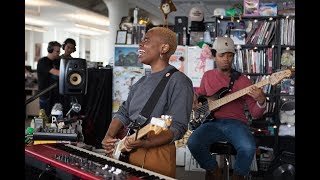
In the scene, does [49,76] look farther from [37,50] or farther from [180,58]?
[37,50]

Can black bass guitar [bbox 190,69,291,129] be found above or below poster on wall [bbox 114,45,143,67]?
below

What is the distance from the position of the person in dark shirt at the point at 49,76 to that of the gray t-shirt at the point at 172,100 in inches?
133

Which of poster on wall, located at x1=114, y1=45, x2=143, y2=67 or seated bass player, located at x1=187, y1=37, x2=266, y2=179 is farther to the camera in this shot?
poster on wall, located at x1=114, y1=45, x2=143, y2=67

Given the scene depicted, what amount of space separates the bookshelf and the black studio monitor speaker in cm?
229

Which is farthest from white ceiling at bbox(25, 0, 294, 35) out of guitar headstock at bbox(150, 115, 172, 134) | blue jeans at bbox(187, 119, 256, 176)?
guitar headstock at bbox(150, 115, 172, 134)

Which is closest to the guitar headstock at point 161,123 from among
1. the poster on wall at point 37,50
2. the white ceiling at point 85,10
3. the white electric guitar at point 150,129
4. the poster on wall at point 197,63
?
Answer: the white electric guitar at point 150,129

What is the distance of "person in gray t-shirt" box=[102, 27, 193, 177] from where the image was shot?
A: 7.89ft

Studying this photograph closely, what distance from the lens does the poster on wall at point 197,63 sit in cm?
574

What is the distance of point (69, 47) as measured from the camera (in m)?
6.07

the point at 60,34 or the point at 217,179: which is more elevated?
Answer: the point at 60,34

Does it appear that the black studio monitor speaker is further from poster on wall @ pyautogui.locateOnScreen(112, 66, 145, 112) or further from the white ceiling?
the white ceiling

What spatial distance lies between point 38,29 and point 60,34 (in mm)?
928
